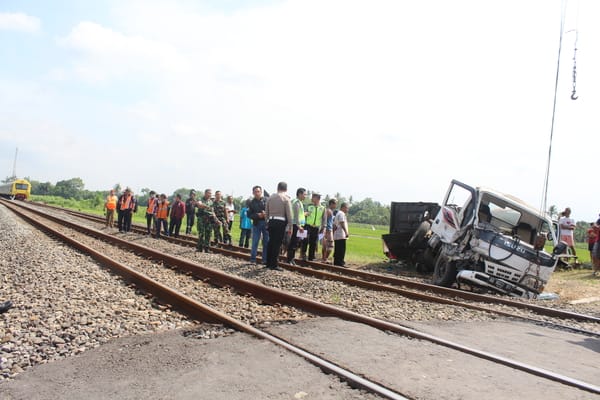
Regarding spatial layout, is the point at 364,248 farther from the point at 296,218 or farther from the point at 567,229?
the point at 296,218

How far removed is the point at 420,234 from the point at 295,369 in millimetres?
9680

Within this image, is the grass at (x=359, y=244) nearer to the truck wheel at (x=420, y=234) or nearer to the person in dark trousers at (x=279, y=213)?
A: the truck wheel at (x=420, y=234)

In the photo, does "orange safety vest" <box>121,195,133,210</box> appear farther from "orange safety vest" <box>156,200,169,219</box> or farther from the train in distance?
the train in distance

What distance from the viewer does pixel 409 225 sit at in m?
14.9

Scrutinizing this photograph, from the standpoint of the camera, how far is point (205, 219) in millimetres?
14055

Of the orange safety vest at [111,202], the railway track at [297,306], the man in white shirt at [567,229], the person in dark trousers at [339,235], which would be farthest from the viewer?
the orange safety vest at [111,202]

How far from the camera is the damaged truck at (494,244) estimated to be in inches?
367

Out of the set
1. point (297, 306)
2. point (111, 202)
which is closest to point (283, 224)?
point (297, 306)

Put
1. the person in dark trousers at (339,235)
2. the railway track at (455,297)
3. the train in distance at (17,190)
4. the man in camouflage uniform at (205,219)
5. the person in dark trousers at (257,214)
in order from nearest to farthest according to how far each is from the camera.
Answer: the railway track at (455,297), the person in dark trousers at (257,214), the person in dark trousers at (339,235), the man in camouflage uniform at (205,219), the train in distance at (17,190)

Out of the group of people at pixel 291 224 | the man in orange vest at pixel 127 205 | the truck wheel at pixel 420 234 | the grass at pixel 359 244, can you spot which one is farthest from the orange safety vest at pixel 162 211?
the truck wheel at pixel 420 234

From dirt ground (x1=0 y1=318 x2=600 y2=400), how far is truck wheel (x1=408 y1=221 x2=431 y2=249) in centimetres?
756

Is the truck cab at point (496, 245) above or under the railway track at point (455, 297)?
above

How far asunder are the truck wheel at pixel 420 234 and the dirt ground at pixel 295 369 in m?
7.56

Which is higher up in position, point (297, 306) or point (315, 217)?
point (315, 217)
